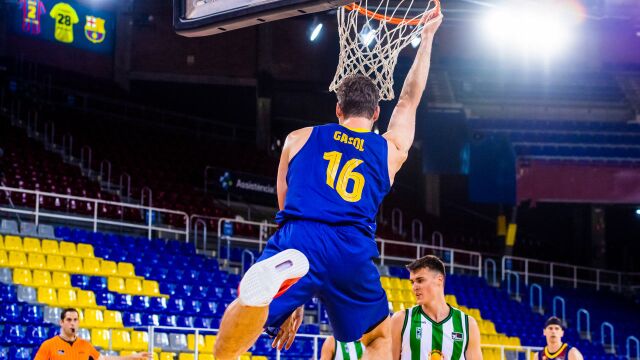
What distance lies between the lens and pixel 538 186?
2427 cm

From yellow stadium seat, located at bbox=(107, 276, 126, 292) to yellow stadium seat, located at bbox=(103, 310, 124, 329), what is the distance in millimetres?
899

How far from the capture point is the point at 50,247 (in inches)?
617

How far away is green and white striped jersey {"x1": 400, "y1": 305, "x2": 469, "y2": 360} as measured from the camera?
6758 millimetres

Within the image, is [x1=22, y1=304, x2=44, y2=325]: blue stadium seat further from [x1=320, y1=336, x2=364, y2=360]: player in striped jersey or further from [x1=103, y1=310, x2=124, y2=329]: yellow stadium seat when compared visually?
[x1=320, y1=336, x2=364, y2=360]: player in striped jersey

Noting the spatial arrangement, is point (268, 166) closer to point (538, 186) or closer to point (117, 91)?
point (117, 91)

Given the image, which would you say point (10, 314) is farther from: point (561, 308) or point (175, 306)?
point (561, 308)

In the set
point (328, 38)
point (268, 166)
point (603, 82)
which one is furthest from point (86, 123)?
point (603, 82)

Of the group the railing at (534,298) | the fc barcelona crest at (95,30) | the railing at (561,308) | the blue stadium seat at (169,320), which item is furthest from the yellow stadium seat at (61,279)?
the fc barcelona crest at (95,30)

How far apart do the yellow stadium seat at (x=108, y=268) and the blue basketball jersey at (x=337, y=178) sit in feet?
37.5

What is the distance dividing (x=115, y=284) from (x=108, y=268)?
44 centimetres

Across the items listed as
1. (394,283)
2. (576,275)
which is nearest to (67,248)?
(394,283)

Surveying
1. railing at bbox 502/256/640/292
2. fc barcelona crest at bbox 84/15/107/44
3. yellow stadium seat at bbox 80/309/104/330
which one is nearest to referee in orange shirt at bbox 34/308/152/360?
yellow stadium seat at bbox 80/309/104/330

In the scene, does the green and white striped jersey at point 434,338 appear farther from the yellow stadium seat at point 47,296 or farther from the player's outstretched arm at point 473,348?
the yellow stadium seat at point 47,296

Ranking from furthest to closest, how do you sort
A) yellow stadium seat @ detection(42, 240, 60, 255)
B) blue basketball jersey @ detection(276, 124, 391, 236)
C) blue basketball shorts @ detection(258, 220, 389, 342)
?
yellow stadium seat @ detection(42, 240, 60, 255) < blue basketball jersey @ detection(276, 124, 391, 236) < blue basketball shorts @ detection(258, 220, 389, 342)
